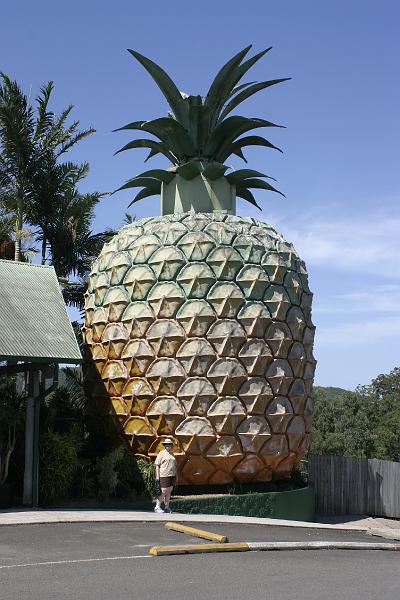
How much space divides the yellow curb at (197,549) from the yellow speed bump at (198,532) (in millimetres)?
412

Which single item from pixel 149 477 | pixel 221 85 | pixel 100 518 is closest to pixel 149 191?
pixel 221 85

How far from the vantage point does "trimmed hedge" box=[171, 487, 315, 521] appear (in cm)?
1691

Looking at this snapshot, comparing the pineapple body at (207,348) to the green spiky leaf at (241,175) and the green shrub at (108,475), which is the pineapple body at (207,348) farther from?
the green spiky leaf at (241,175)

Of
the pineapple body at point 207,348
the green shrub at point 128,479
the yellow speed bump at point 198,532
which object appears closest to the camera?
the yellow speed bump at point 198,532

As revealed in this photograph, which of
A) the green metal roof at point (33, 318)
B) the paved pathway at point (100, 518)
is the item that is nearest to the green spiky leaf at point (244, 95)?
the green metal roof at point (33, 318)

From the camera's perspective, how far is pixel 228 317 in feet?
58.2

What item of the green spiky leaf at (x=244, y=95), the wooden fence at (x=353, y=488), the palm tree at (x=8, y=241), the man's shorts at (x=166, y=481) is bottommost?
the wooden fence at (x=353, y=488)

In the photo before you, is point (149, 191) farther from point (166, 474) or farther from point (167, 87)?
point (166, 474)

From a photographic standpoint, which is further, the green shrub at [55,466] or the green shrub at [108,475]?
the green shrub at [108,475]

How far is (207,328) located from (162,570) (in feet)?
29.3

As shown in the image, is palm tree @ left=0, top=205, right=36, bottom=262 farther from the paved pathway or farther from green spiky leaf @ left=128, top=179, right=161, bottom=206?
the paved pathway

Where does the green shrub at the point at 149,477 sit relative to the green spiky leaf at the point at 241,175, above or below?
below

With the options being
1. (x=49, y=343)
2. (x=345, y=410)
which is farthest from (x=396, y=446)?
(x=49, y=343)

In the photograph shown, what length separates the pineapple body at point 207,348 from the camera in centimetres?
1744
